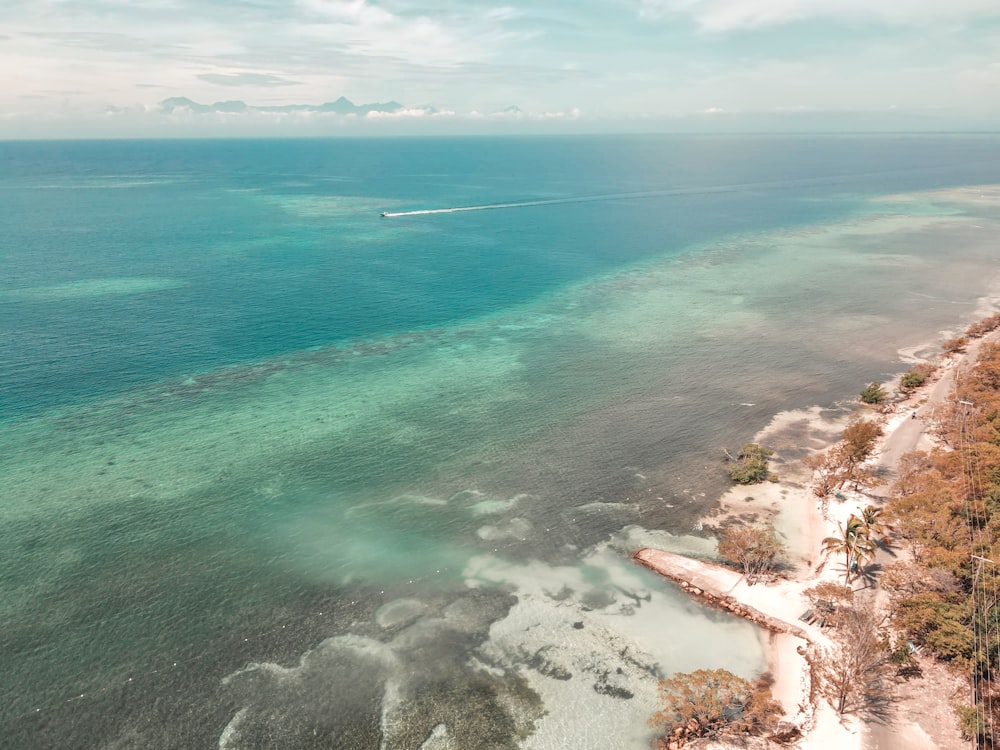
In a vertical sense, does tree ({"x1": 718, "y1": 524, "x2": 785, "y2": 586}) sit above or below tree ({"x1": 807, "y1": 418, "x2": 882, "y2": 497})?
below

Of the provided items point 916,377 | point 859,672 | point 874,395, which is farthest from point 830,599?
point 916,377

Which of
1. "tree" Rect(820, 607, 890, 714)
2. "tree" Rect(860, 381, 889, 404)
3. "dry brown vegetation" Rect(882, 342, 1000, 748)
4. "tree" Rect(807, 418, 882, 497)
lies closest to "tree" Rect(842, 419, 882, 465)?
"tree" Rect(807, 418, 882, 497)

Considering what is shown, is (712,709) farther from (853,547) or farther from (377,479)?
(377,479)

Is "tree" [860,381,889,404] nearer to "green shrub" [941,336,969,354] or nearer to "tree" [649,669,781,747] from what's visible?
"green shrub" [941,336,969,354]

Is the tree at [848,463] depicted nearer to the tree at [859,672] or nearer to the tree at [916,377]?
the tree at [916,377]

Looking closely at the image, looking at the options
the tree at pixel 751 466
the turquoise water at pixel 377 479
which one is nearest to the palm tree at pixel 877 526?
the tree at pixel 751 466

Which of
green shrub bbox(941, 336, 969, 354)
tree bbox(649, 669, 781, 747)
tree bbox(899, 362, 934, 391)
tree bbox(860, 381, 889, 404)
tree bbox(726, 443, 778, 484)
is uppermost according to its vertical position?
green shrub bbox(941, 336, 969, 354)
